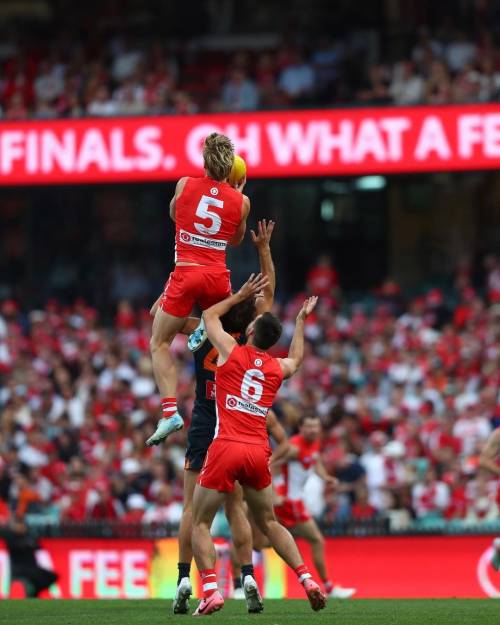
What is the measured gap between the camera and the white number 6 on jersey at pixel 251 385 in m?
9.66

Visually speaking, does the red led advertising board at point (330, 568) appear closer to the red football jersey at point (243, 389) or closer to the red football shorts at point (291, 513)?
the red football shorts at point (291, 513)

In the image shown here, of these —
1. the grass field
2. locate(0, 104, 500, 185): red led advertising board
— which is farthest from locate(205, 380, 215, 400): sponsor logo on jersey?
locate(0, 104, 500, 185): red led advertising board

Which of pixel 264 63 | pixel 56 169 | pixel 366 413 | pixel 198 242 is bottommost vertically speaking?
pixel 366 413

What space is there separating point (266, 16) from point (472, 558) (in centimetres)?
1233

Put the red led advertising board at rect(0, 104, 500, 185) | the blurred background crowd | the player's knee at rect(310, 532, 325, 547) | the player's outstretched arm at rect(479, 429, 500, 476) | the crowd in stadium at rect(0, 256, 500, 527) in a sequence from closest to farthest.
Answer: the player's outstretched arm at rect(479, 429, 500, 476) → the player's knee at rect(310, 532, 325, 547) → the crowd in stadium at rect(0, 256, 500, 527) → the red led advertising board at rect(0, 104, 500, 185) → the blurred background crowd

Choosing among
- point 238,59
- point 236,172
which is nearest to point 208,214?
point 236,172

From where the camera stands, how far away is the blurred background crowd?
21.8m

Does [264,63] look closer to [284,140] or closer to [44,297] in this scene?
[284,140]

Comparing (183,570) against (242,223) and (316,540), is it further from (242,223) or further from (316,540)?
(316,540)

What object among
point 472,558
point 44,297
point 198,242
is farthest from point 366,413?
point 198,242

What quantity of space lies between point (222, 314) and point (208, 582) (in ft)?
5.70

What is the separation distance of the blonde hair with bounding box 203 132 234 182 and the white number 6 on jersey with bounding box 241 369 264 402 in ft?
4.81

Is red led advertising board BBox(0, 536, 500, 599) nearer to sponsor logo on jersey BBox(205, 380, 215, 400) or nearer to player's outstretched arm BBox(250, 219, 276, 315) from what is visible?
sponsor logo on jersey BBox(205, 380, 215, 400)

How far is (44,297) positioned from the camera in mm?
25438
